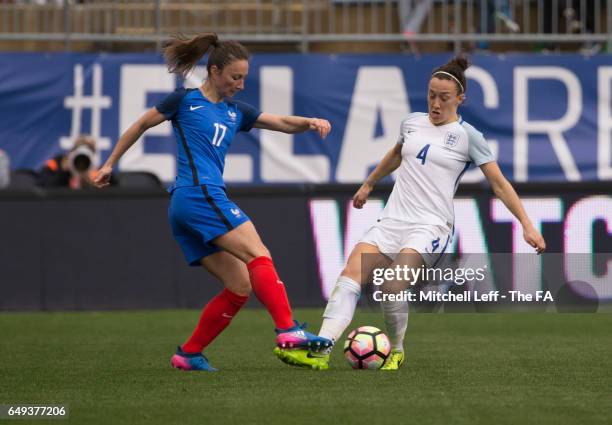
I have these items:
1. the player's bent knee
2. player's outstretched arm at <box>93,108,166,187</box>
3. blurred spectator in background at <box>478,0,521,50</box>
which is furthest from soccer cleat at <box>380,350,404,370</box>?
blurred spectator in background at <box>478,0,521,50</box>

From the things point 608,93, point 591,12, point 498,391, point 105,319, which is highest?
point 591,12

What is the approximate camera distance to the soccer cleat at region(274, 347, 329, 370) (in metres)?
7.83

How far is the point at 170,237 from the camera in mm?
14406

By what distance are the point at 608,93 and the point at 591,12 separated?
3.89ft

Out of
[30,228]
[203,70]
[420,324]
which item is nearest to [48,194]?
[30,228]

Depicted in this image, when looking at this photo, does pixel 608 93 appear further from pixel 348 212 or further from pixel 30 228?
pixel 30 228

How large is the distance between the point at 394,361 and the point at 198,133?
205 cm

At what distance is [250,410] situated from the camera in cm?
634

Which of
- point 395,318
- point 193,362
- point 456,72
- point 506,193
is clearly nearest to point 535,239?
point 506,193

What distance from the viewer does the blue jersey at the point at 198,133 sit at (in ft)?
26.4

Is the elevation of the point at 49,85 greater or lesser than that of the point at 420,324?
greater

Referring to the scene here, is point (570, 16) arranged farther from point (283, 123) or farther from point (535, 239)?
point (535, 239)

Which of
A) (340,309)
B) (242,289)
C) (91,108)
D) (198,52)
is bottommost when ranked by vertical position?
(340,309)

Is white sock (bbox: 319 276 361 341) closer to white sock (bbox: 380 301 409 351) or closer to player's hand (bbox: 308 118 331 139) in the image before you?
white sock (bbox: 380 301 409 351)
